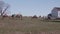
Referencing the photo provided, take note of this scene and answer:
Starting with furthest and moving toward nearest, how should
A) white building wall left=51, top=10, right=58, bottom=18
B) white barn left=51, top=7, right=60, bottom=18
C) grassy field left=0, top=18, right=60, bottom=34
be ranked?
white building wall left=51, top=10, right=58, bottom=18, white barn left=51, top=7, right=60, bottom=18, grassy field left=0, top=18, right=60, bottom=34

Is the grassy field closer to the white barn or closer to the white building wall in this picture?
the white barn

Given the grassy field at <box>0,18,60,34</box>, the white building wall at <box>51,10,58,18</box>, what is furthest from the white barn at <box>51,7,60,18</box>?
the grassy field at <box>0,18,60,34</box>

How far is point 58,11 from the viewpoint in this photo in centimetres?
5269

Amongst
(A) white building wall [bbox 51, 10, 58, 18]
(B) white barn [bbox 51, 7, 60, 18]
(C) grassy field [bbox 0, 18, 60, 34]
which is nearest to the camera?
(C) grassy field [bbox 0, 18, 60, 34]

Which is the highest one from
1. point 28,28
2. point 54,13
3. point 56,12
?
point 56,12

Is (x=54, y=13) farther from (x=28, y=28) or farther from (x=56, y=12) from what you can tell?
(x=28, y=28)

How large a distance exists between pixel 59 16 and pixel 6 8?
28870mm

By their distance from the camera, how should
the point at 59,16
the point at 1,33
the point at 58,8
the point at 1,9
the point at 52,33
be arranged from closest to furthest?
the point at 1,33 < the point at 52,33 < the point at 59,16 < the point at 58,8 < the point at 1,9

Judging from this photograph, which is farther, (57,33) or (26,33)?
(57,33)

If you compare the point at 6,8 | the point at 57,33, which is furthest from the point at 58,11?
the point at 57,33

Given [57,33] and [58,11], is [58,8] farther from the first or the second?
[57,33]

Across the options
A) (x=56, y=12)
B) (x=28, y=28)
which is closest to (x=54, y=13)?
(x=56, y=12)

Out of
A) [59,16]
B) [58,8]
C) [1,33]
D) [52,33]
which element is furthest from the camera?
[58,8]

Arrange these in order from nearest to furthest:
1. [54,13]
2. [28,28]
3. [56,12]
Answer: [28,28], [56,12], [54,13]
